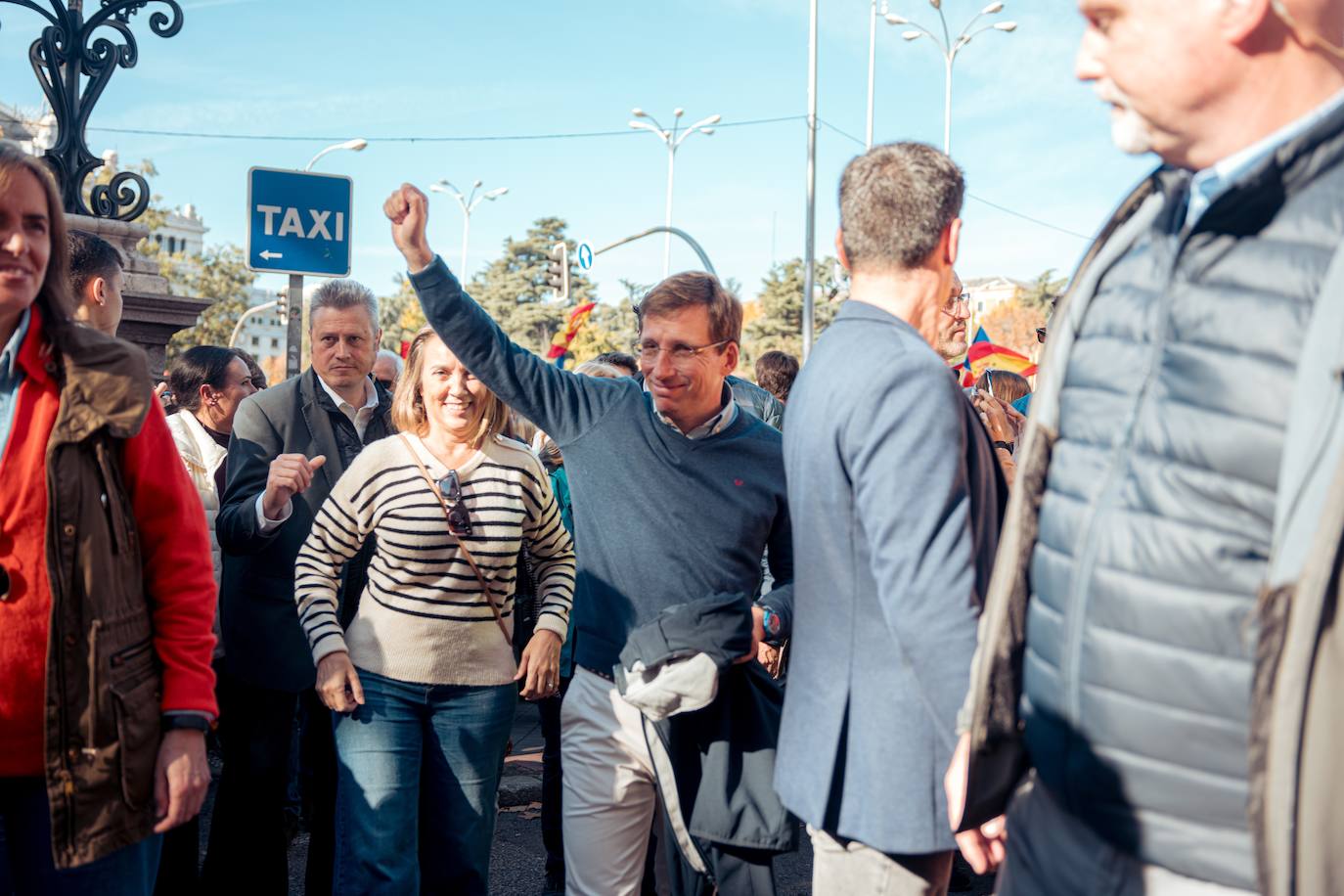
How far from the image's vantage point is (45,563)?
2211mm

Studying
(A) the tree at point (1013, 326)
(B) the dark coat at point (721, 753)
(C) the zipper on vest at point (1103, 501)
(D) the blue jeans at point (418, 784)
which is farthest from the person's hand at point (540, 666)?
(A) the tree at point (1013, 326)

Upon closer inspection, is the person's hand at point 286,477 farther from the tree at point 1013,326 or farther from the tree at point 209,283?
the tree at point 1013,326

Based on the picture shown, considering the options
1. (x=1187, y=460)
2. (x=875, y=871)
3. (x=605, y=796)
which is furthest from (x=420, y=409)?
(x=1187, y=460)

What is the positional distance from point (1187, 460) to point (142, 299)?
23.1 feet

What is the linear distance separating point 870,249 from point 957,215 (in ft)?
0.63

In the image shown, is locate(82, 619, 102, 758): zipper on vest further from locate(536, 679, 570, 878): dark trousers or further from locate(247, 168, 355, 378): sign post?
locate(247, 168, 355, 378): sign post

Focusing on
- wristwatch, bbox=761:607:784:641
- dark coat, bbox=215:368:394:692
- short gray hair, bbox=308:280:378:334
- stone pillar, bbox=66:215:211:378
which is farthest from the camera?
stone pillar, bbox=66:215:211:378

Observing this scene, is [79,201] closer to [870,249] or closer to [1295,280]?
[870,249]

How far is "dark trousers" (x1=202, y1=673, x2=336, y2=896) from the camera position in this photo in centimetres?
417

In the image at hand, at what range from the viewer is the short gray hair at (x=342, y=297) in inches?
184

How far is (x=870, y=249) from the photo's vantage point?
8.05 ft

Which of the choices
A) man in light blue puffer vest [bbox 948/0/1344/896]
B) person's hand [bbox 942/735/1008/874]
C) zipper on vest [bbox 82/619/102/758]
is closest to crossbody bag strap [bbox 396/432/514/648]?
zipper on vest [bbox 82/619/102/758]

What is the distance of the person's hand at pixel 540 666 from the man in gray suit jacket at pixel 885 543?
1229 millimetres

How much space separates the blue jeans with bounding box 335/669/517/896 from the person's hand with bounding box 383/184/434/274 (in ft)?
3.91
